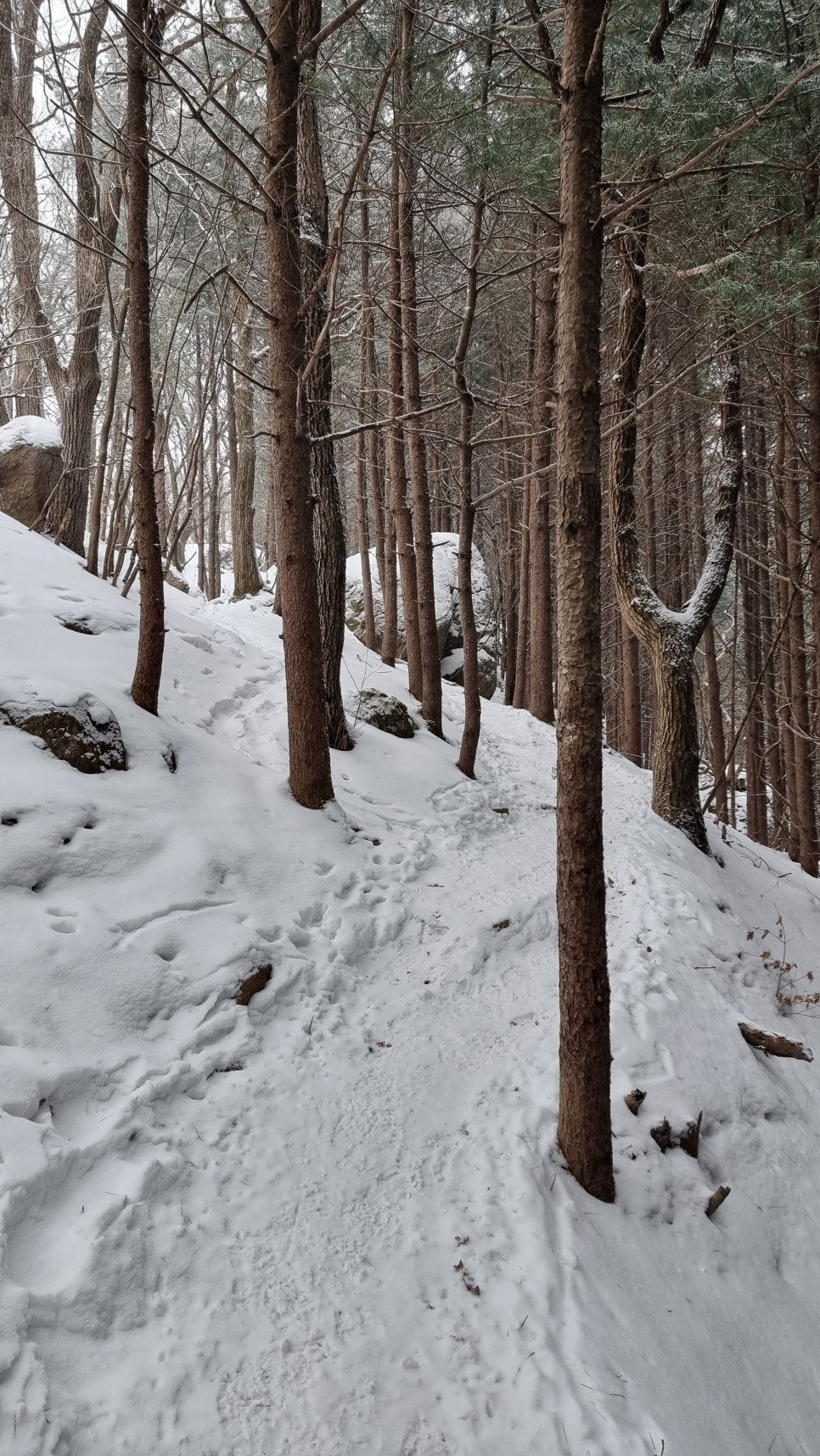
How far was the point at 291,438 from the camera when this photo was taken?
5.37 m

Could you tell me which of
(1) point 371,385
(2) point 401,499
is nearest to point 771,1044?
(2) point 401,499

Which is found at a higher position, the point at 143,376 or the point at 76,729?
the point at 143,376

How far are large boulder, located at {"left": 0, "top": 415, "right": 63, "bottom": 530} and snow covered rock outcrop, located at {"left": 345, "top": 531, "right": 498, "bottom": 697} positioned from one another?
6841 mm

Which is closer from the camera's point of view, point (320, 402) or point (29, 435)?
→ point (320, 402)

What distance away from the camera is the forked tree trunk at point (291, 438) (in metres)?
5.01

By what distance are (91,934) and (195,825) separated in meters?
1.18

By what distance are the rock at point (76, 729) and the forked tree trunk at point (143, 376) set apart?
0.63 metres

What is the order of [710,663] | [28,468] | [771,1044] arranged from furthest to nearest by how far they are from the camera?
1. [710,663]
2. [28,468]
3. [771,1044]

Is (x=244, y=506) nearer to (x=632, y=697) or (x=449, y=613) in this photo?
(x=449, y=613)

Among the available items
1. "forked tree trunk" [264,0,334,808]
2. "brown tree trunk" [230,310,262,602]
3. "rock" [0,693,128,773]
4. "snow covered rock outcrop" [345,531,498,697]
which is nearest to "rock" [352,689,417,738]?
"forked tree trunk" [264,0,334,808]

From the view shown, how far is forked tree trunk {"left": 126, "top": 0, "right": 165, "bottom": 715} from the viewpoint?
16.0 feet

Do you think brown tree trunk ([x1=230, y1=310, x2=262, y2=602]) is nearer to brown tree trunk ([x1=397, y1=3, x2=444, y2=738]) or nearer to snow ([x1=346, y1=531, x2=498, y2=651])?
snow ([x1=346, y1=531, x2=498, y2=651])

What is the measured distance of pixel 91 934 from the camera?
3516 mm

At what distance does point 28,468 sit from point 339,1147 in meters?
8.28
